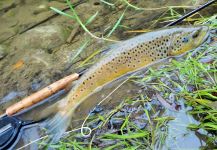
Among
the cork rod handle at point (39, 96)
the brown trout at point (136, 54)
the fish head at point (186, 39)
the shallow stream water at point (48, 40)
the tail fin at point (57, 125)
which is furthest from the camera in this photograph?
the fish head at point (186, 39)

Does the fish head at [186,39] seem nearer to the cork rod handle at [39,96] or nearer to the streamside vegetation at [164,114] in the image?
the streamside vegetation at [164,114]

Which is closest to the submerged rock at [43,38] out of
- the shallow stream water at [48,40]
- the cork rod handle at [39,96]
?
the shallow stream water at [48,40]

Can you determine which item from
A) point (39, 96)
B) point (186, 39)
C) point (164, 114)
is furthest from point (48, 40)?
point (164, 114)

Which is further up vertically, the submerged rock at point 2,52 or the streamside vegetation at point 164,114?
the submerged rock at point 2,52

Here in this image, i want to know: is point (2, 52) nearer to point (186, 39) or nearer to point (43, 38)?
point (43, 38)

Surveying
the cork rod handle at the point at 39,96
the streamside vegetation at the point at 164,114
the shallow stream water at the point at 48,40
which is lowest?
the streamside vegetation at the point at 164,114

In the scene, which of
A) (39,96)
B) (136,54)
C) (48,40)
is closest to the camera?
(39,96)
